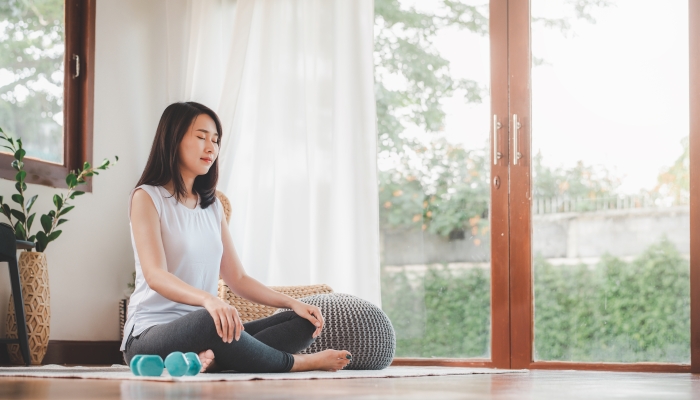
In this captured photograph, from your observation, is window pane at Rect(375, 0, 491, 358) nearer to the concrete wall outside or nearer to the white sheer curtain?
the concrete wall outside

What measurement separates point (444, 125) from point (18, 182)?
6.05ft

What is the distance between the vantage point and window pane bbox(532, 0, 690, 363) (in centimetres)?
341

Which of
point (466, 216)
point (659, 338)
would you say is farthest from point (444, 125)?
point (659, 338)

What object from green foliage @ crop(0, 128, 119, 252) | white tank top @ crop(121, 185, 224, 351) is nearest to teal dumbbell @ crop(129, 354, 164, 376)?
white tank top @ crop(121, 185, 224, 351)

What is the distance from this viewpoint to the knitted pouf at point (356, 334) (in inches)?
114

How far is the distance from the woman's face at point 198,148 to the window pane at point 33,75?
1364mm

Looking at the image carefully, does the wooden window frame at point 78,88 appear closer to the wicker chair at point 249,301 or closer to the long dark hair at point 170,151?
the wicker chair at point 249,301

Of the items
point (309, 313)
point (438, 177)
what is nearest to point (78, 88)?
point (438, 177)

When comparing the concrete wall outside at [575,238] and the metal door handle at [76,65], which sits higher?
the metal door handle at [76,65]

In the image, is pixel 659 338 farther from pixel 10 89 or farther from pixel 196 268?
pixel 10 89

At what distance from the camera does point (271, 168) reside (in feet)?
13.2

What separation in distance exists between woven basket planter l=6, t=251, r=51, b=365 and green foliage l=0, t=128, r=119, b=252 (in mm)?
94

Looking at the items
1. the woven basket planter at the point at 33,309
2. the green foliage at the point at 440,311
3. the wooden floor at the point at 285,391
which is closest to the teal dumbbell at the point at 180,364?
the wooden floor at the point at 285,391

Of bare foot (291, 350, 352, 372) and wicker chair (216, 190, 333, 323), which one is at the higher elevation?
wicker chair (216, 190, 333, 323)
